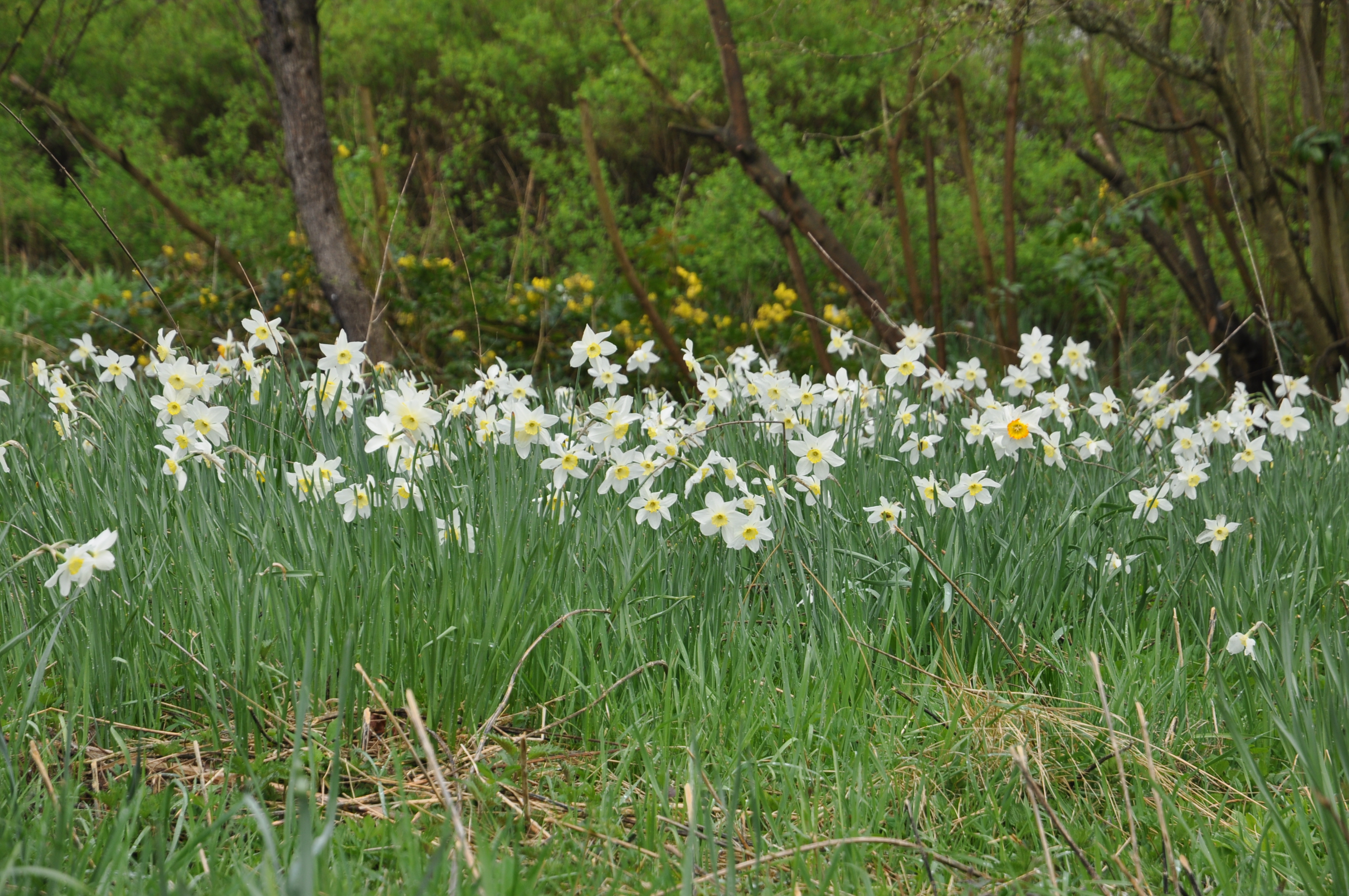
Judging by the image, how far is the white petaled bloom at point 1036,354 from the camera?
3.19m

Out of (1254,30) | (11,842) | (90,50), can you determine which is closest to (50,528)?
(11,842)

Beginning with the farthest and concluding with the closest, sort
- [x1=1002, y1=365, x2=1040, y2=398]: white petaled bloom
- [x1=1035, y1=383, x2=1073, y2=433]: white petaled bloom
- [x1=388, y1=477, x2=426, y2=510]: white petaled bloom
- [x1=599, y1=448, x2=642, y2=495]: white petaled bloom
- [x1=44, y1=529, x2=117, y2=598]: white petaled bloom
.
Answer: [x1=1002, y1=365, x2=1040, y2=398]: white petaled bloom
[x1=1035, y1=383, x2=1073, y2=433]: white petaled bloom
[x1=599, y1=448, x2=642, y2=495]: white petaled bloom
[x1=388, y1=477, x2=426, y2=510]: white petaled bloom
[x1=44, y1=529, x2=117, y2=598]: white petaled bloom

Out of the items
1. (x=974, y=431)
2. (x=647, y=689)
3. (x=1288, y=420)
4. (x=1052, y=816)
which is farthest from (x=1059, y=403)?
(x=1052, y=816)

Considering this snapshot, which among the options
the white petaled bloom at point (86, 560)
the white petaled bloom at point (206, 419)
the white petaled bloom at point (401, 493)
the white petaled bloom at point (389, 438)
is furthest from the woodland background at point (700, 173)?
the white petaled bloom at point (86, 560)

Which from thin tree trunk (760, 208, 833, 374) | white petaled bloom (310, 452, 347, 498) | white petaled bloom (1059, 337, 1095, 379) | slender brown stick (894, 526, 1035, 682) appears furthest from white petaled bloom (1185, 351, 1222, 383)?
white petaled bloom (310, 452, 347, 498)

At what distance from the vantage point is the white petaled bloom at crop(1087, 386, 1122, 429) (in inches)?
124

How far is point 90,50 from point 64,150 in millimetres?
1959

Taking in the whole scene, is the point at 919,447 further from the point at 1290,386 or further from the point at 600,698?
the point at 1290,386

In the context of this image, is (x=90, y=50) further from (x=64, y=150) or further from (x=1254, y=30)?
(x=1254, y=30)

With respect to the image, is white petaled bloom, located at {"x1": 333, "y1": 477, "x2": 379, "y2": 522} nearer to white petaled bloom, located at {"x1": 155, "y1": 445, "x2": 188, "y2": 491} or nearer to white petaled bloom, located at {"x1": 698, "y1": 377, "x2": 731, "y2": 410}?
white petaled bloom, located at {"x1": 155, "y1": 445, "x2": 188, "y2": 491}

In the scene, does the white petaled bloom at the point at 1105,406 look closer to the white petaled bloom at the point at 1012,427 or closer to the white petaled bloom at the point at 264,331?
the white petaled bloom at the point at 1012,427

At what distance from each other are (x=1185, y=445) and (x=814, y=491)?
120 centimetres

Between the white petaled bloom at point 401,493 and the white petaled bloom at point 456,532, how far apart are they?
58 mm

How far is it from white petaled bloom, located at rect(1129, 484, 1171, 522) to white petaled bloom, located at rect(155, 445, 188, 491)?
82.7 inches
